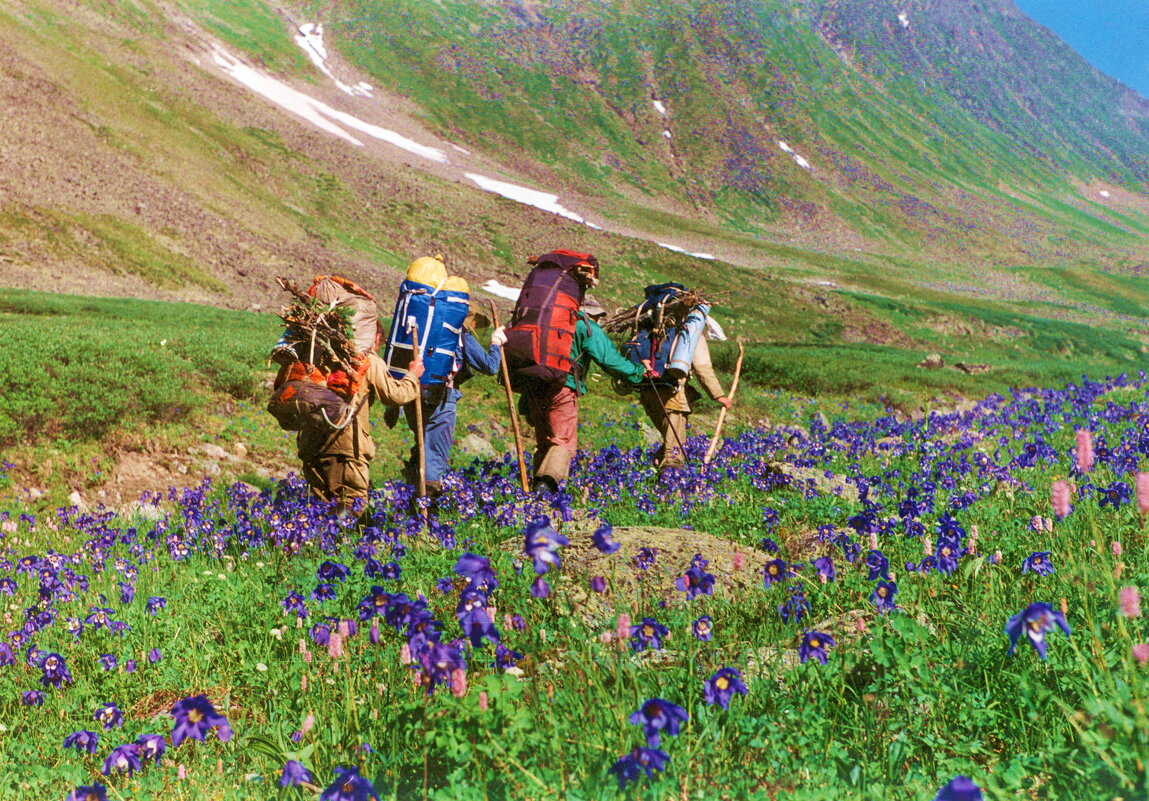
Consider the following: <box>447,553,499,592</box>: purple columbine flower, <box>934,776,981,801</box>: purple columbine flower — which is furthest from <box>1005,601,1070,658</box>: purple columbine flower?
<box>447,553,499,592</box>: purple columbine flower

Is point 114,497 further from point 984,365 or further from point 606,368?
point 984,365

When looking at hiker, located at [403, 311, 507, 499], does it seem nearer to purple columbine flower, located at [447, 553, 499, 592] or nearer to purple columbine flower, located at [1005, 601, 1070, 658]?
purple columbine flower, located at [447, 553, 499, 592]

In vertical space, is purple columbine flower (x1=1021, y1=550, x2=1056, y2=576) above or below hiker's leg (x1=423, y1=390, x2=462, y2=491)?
above

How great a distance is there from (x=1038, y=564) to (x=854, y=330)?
58.8 metres

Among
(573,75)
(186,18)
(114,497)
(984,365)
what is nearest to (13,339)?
(114,497)

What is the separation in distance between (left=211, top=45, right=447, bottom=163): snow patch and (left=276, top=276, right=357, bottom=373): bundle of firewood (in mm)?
95606

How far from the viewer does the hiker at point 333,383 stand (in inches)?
301

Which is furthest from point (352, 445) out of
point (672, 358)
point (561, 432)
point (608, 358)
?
point (672, 358)

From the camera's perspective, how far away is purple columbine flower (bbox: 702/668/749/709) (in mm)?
2760

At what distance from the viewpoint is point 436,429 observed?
9.16m

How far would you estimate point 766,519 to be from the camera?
258 inches

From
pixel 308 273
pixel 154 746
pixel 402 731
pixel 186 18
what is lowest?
pixel 308 273

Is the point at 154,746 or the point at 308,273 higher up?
the point at 154,746

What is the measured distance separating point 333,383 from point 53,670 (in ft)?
13.3
